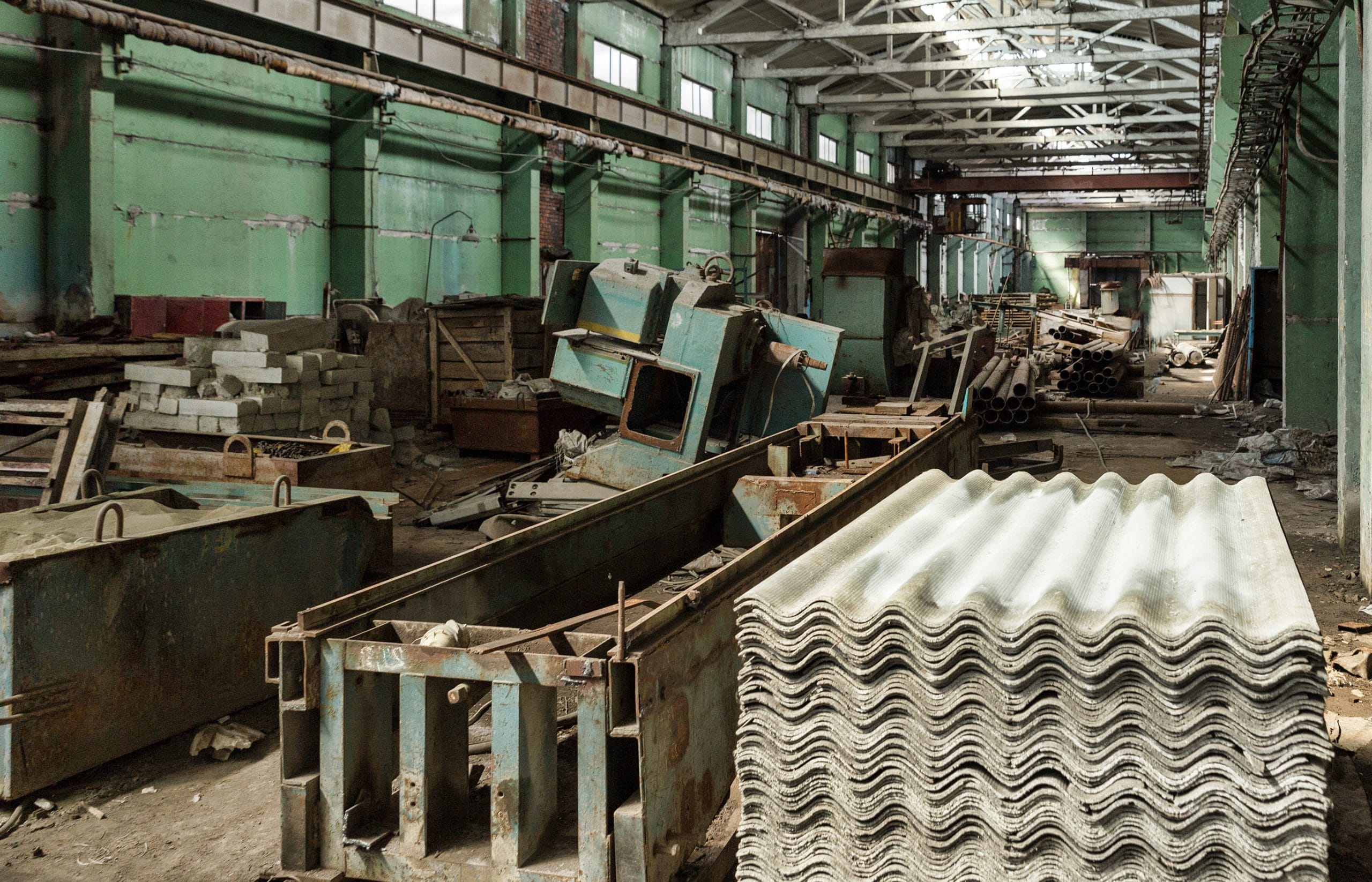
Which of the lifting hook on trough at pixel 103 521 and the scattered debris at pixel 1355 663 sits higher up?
the lifting hook on trough at pixel 103 521

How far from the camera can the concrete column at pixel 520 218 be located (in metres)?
15.5

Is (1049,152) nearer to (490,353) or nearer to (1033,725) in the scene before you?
(490,353)

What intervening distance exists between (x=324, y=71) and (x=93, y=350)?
4.29 m

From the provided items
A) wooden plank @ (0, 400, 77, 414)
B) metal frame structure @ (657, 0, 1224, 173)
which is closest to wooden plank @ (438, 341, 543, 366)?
wooden plank @ (0, 400, 77, 414)

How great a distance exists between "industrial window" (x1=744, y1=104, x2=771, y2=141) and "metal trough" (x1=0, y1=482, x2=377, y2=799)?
1959cm

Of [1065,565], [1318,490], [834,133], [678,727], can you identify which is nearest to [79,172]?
[678,727]

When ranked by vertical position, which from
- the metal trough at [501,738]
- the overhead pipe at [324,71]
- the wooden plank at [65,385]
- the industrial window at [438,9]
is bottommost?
the metal trough at [501,738]

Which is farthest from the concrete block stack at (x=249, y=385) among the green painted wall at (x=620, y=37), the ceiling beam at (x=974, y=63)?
the ceiling beam at (x=974, y=63)

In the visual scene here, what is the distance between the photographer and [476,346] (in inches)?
456

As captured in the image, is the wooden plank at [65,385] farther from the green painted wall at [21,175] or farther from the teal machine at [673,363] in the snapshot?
the teal machine at [673,363]

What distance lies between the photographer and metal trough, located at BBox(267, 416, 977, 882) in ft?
8.71

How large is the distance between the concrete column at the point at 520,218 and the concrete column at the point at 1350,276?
1034 centimetres

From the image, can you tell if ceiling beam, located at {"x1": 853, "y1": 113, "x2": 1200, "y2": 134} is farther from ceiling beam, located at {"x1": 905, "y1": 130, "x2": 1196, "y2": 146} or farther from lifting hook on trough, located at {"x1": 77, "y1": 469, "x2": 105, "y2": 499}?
lifting hook on trough, located at {"x1": 77, "y1": 469, "x2": 105, "y2": 499}

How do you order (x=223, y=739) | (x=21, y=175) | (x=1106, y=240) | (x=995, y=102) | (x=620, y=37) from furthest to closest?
(x=1106, y=240), (x=995, y=102), (x=620, y=37), (x=21, y=175), (x=223, y=739)
